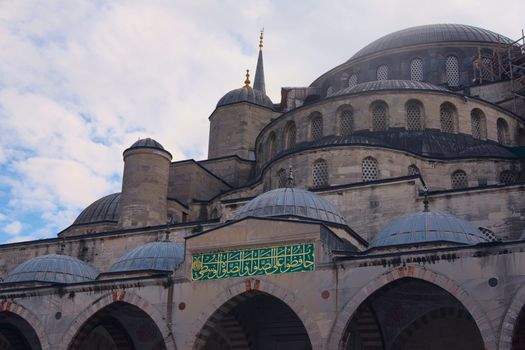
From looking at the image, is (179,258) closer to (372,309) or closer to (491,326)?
(372,309)

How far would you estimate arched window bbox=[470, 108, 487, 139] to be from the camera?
24.3 m

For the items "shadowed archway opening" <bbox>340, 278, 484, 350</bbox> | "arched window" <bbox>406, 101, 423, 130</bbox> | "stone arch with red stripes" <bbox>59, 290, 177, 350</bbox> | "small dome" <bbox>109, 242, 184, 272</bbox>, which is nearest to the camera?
"stone arch with red stripes" <bbox>59, 290, 177, 350</bbox>

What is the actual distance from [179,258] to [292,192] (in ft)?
12.2

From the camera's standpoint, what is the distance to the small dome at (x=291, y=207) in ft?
57.9

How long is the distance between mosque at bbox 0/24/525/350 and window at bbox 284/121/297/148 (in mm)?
77

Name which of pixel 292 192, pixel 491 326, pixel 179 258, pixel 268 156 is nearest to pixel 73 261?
pixel 179 258

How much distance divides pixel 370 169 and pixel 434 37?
11.6m

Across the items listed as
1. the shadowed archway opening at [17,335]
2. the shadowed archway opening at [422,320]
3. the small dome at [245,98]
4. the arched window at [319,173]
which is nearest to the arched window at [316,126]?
the arched window at [319,173]

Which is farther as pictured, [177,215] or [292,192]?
[177,215]

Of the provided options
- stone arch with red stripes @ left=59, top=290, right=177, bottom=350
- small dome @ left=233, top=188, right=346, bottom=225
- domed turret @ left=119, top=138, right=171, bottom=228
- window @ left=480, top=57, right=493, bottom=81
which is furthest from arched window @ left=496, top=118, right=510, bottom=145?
stone arch with red stripes @ left=59, top=290, right=177, bottom=350

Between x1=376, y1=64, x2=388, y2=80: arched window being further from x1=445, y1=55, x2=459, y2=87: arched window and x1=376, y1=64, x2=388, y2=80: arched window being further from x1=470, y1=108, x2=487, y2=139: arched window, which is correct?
x1=470, y1=108, x2=487, y2=139: arched window

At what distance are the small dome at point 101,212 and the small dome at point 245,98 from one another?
623 centimetres

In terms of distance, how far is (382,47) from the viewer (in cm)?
3189

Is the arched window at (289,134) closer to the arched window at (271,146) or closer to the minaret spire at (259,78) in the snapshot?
the arched window at (271,146)
